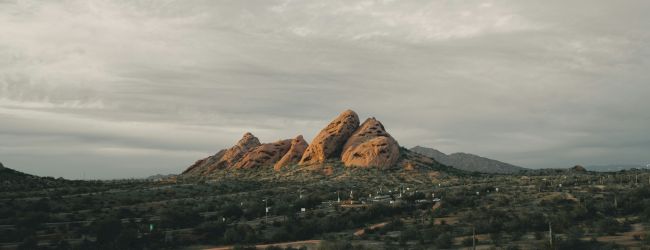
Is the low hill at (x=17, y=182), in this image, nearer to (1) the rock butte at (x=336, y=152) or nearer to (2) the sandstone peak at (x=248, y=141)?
(1) the rock butte at (x=336, y=152)

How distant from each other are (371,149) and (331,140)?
1211 cm

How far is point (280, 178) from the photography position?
8844cm

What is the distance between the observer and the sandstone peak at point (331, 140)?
100375 millimetres

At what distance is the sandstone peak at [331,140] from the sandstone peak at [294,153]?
3505 millimetres

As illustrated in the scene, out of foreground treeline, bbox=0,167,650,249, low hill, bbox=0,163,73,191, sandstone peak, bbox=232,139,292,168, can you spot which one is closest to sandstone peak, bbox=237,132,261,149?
sandstone peak, bbox=232,139,292,168

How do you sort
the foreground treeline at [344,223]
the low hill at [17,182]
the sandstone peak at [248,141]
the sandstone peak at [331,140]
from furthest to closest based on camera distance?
the sandstone peak at [248,141], the sandstone peak at [331,140], the low hill at [17,182], the foreground treeline at [344,223]

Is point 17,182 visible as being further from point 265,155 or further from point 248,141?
point 248,141

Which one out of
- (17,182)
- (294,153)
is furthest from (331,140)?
(17,182)

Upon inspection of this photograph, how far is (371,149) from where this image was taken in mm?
93250

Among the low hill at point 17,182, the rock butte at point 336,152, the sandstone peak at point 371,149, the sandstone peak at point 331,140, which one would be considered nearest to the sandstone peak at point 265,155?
the rock butte at point 336,152

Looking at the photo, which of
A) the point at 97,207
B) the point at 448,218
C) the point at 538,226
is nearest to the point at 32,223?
the point at 97,207

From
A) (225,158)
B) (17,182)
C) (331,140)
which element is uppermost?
(331,140)

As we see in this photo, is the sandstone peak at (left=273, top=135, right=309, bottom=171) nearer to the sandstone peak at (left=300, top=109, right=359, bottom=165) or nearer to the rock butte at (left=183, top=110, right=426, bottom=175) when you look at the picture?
the rock butte at (left=183, top=110, right=426, bottom=175)

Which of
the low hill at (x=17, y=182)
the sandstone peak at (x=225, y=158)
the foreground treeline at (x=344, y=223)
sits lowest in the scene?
the foreground treeline at (x=344, y=223)
